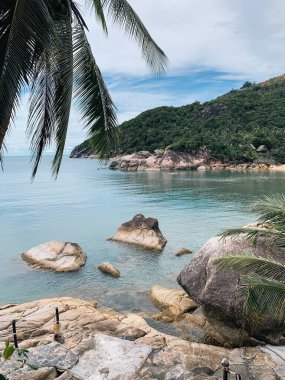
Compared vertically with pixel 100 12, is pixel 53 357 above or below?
below

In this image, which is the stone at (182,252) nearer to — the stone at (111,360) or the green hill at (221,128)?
the stone at (111,360)

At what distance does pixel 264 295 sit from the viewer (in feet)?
27.1

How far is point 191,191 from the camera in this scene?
170 feet

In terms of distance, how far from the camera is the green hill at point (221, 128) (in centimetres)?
9225

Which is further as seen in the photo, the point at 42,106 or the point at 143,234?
the point at 143,234

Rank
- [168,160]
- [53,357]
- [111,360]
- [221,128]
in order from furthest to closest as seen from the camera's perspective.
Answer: [221,128] → [168,160] → [111,360] → [53,357]

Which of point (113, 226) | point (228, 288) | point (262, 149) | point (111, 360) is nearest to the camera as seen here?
point (111, 360)

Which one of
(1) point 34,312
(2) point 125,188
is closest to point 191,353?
(1) point 34,312

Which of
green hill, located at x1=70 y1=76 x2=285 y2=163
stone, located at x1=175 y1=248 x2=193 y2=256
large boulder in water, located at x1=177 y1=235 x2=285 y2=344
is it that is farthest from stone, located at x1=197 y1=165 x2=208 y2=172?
large boulder in water, located at x1=177 y1=235 x2=285 y2=344

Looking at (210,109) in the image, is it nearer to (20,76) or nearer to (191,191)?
(191,191)


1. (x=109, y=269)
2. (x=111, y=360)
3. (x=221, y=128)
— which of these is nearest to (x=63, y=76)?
(x=111, y=360)

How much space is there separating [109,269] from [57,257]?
300 centimetres

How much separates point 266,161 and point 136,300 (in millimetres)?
80625

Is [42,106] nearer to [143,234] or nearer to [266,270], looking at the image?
[266,270]
